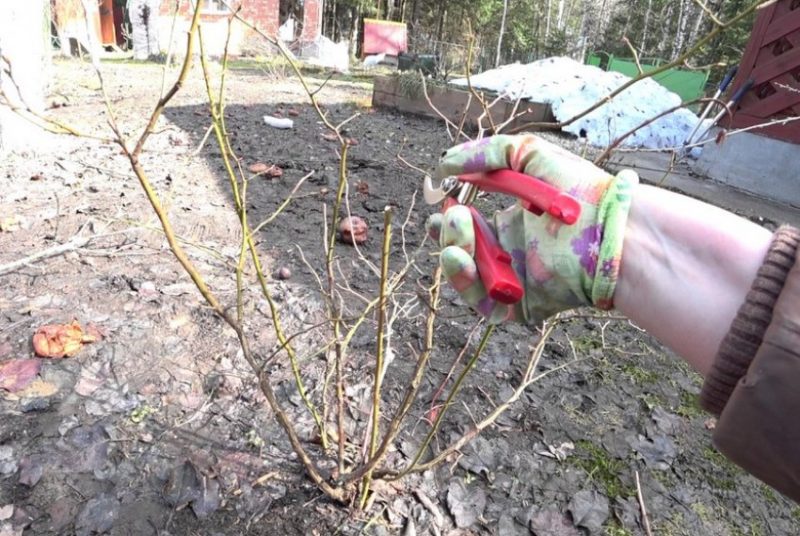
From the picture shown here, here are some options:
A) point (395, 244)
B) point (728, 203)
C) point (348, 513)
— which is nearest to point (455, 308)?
point (395, 244)

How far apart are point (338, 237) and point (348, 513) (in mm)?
2038

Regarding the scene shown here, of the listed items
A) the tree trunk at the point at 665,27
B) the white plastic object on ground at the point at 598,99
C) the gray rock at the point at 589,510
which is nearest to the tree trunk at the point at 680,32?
the tree trunk at the point at 665,27

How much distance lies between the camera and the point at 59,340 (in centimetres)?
207

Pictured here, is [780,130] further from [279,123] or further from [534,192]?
[534,192]

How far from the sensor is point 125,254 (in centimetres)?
275

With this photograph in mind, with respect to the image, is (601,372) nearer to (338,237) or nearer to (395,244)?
(395,244)

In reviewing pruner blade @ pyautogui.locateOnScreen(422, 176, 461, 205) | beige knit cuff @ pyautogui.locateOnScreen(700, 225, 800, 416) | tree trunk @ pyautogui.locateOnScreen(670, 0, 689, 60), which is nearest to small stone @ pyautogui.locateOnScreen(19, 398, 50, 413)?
pruner blade @ pyautogui.locateOnScreen(422, 176, 461, 205)

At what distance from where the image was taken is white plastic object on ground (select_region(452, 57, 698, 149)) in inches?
302

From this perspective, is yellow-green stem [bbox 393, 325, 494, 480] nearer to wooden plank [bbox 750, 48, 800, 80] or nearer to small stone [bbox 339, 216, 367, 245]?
small stone [bbox 339, 216, 367, 245]

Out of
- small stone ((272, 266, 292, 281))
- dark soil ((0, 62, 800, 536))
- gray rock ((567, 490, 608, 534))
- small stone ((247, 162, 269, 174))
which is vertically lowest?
gray rock ((567, 490, 608, 534))

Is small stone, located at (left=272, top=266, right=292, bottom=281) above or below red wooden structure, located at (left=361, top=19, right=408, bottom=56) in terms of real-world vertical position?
below

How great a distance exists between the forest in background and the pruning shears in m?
17.4

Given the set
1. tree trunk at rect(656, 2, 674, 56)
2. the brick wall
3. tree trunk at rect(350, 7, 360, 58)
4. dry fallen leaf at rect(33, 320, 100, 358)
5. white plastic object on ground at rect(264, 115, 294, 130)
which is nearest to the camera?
dry fallen leaf at rect(33, 320, 100, 358)

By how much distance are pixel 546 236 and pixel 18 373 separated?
1.98m
